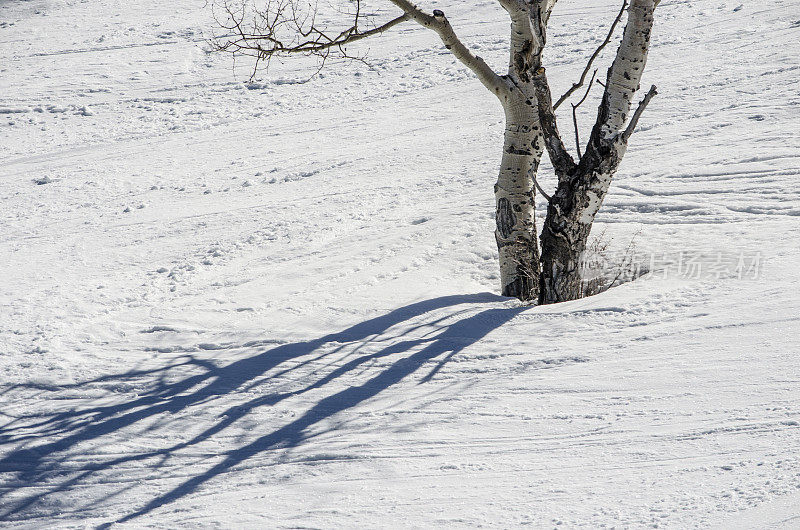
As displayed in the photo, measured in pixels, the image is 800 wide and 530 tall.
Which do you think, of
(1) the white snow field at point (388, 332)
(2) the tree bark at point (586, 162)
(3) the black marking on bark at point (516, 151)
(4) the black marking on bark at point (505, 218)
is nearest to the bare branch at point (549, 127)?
(2) the tree bark at point (586, 162)

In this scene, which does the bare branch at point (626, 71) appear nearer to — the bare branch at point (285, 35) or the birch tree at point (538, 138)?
the birch tree at point (538, 138)

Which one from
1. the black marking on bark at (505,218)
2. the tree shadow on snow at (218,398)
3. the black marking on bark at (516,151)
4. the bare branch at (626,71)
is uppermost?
the bare branch at (626,71)

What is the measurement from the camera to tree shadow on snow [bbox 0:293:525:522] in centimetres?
282

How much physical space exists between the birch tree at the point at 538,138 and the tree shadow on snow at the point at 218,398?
2.31 feet

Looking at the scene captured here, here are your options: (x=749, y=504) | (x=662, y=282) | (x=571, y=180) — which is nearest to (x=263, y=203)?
(x=571, y=180)

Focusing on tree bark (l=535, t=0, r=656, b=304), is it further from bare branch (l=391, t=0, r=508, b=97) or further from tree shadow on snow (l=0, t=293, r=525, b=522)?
tree shadow on snow (l=0, t=293, r=525, b=522)

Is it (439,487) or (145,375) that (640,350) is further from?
(145,375)

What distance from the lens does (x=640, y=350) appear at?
3.41m

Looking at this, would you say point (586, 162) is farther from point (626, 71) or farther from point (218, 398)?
point (218, 398)

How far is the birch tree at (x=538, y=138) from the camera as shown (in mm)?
4156

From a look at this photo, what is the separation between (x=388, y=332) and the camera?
12.8 ft

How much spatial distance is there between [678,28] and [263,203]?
7754 millimetres

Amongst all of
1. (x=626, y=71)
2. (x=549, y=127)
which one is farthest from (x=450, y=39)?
(x=626, y=71)

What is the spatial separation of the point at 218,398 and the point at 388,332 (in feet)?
3.44
